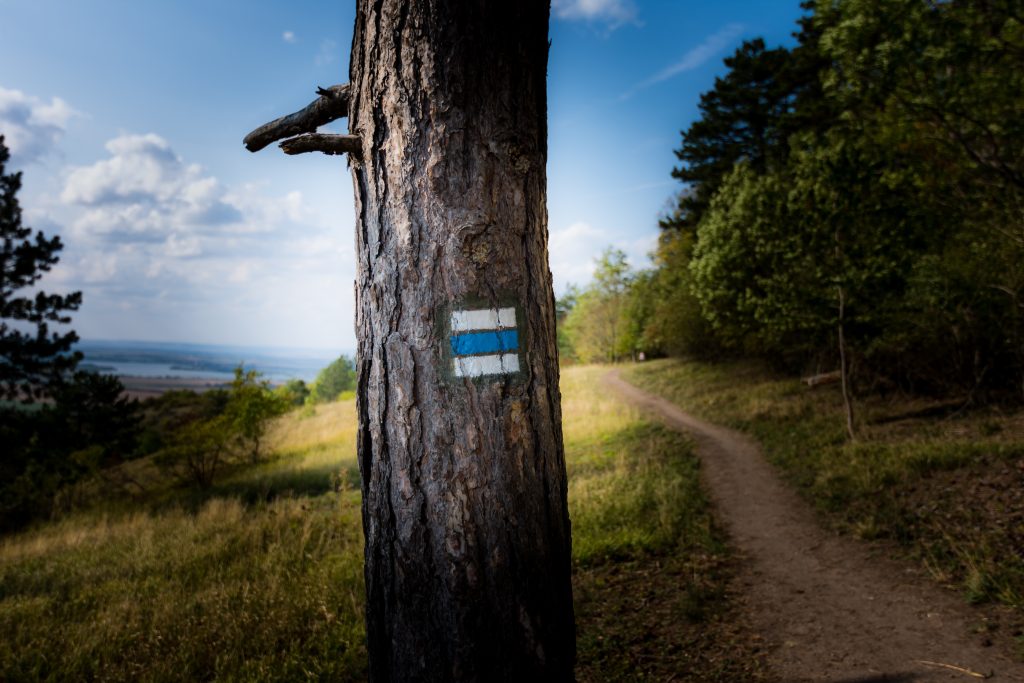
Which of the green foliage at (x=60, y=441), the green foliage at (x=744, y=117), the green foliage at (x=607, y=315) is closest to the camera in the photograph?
the green foliage at (x=60, y=441)

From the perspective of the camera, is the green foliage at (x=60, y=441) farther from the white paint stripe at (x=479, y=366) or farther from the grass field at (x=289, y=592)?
the white paint stripe at (x=479, y=366)

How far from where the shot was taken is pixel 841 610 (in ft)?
14.8

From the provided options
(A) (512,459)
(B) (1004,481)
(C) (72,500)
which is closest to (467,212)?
(A) (512,459)

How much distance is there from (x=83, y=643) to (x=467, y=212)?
4841 mm

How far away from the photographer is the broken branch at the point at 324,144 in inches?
78.2

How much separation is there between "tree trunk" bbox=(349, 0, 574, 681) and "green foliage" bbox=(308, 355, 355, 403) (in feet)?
159

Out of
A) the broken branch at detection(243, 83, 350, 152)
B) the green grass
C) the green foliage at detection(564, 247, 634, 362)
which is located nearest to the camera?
the broken branch at detection(243, 83, 350, 152)

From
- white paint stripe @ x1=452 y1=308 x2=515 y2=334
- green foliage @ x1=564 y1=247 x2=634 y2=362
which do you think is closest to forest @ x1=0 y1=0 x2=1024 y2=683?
white paint stripe @ x1=452 y1=308 x2=515 y2=334

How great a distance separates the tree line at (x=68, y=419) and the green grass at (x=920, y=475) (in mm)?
13017

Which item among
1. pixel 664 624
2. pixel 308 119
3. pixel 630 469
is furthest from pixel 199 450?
pixel 308 119

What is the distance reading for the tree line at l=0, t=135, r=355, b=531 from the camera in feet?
43.5

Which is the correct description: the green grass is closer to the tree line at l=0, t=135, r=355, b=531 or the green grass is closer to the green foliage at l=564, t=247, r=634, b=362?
the tree line at l=0, t=135, r=355, b=531

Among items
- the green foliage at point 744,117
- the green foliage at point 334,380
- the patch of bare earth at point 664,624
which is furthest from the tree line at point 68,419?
the green foliage at point 334,380

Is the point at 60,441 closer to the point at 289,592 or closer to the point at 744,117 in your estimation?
the point at 289,592
